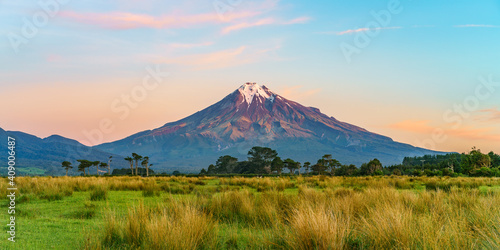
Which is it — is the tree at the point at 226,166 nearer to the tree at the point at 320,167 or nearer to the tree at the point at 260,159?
the tree at the point at 260,159

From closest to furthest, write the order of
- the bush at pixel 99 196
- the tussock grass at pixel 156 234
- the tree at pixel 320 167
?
the tussock grass at pixel 156 234, the bush at pixel 99 196, the tree at pixel 320 167

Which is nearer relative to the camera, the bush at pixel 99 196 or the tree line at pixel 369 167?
the bush at pixel 99 196

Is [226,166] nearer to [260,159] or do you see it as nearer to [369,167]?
[260,159]

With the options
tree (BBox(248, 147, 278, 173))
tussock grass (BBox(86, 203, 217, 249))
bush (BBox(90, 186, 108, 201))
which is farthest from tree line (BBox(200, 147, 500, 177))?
tussock grass (BBox(86, 203, 217, 249))

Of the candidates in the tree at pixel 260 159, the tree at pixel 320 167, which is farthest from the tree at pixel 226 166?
the tree at pixel 320 167

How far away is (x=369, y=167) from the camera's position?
208 feet

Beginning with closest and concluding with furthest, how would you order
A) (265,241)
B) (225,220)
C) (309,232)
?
(309,232), (265,241), (225,220)

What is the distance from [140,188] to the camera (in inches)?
560

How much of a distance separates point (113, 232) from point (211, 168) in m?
102

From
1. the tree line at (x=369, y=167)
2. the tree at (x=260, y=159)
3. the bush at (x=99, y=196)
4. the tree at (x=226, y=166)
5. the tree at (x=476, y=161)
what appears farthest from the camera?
the tree at (x=226, y=166)

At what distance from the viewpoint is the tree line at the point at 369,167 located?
52.5 metres

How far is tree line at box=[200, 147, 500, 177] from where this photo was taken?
5250 centimetres

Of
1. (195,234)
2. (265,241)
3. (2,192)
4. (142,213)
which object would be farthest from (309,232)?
(2,192)

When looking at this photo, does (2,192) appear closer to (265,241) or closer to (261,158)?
(265,241)
